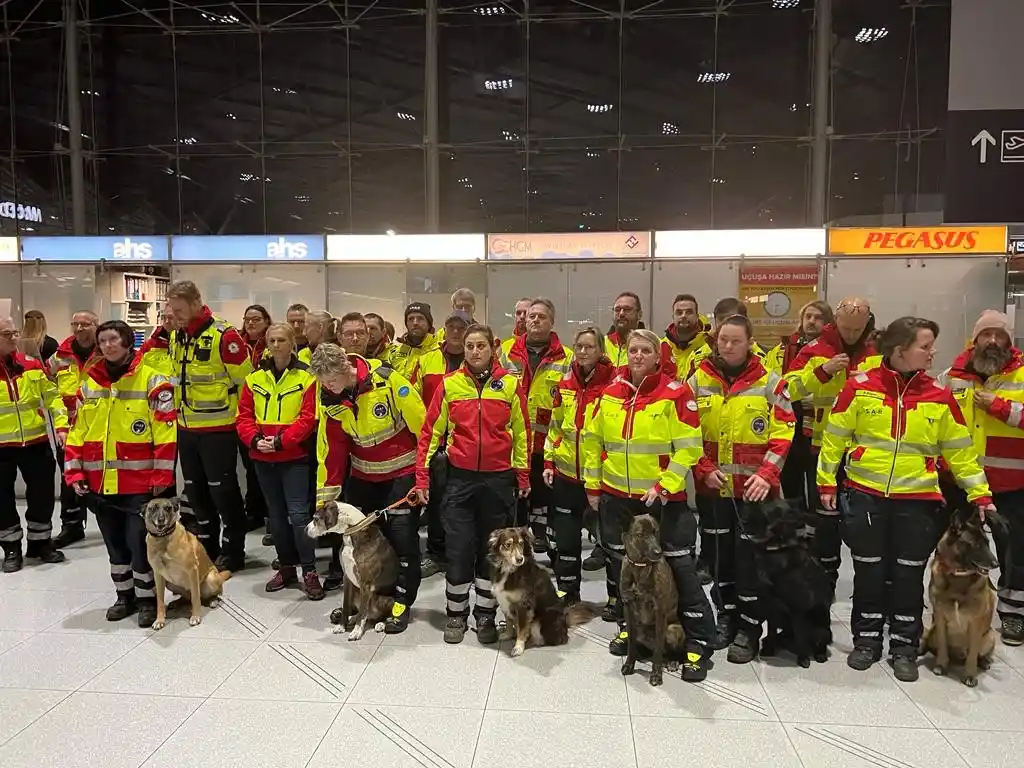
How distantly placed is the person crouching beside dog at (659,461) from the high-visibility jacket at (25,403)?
3.61 m

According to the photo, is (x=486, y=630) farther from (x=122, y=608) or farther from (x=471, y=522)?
(x=122, y=608)

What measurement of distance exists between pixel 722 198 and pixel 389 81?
5.55 meters

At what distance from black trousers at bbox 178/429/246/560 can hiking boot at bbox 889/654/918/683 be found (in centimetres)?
373

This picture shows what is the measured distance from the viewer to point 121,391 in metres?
3.69

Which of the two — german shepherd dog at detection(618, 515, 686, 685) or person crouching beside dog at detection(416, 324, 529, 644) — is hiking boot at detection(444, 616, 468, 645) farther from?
german shepherd dog at detection(618, 515, 686, 685)

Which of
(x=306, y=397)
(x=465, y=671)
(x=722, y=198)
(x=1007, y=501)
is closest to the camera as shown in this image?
(x=465, y=671)

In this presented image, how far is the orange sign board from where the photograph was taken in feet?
21.6

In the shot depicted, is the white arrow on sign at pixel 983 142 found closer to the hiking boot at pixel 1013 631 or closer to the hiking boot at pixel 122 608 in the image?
the hiking boot at pixel 1013 631

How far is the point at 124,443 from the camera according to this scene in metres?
3.69

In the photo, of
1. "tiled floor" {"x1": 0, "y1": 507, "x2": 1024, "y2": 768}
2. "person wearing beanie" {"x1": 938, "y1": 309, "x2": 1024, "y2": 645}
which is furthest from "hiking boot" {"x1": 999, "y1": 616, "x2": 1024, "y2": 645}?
"tiled floor" {"x1": 0, "y1": 507, "x2": 1024, "y2": 768}

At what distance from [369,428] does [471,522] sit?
729 millimetres

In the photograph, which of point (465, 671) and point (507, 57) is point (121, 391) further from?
point (507, 57)

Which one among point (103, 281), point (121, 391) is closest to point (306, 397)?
point (121, 391)

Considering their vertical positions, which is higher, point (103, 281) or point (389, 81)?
point (389, 81)
